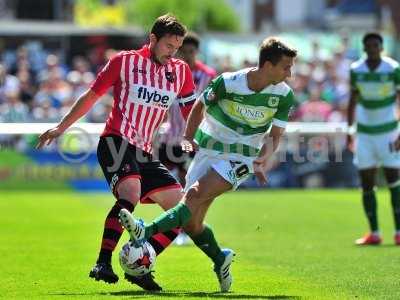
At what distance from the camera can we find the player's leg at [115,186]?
386 inches

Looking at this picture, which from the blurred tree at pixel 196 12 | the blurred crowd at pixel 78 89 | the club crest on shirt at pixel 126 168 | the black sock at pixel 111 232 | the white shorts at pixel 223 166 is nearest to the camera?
the white shorts at pixel 223 166

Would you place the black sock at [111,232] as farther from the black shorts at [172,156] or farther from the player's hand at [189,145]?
the black shorts at [172,156]

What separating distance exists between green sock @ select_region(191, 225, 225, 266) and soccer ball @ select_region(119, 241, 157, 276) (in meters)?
0.42

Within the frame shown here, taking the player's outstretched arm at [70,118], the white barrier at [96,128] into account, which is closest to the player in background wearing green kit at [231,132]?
the player's outstretched arm at [70,118]

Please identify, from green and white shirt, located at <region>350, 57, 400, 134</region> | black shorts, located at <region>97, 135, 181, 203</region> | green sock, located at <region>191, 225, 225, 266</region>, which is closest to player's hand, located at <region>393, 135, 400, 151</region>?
green and white shirt, located at <region>350, 57, 400, 134</region>

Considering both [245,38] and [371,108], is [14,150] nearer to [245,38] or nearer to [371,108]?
[371,108]

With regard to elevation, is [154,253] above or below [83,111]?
below

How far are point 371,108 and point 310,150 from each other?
10.1 m

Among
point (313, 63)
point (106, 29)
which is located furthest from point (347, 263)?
point (106, 29)

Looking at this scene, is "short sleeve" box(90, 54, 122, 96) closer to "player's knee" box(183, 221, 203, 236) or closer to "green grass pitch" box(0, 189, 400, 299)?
"player's knee" box(183, 221, 203, 236)

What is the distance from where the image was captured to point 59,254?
13.2 metres

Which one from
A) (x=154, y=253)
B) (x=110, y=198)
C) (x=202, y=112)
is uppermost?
(x=202, y=112)

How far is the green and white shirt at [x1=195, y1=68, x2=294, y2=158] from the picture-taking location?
31.9ft

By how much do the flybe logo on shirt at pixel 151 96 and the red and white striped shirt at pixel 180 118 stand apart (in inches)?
167
